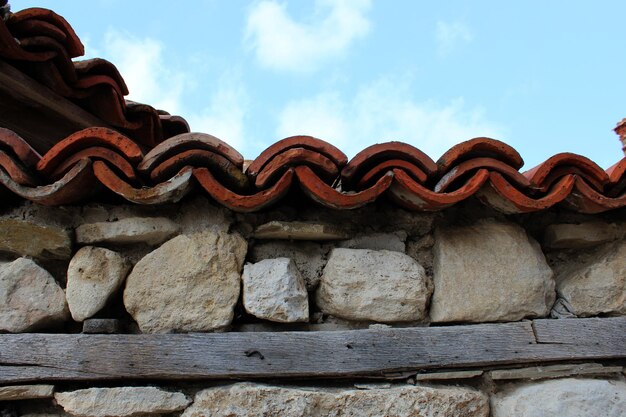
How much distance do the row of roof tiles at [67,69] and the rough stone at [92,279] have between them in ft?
3.33

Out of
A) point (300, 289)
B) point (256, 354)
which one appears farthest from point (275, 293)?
point (256, 354)

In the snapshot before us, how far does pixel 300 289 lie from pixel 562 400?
0.87m

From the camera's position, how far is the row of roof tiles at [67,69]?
2098 mm

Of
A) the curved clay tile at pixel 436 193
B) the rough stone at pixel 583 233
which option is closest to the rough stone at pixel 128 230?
the curved clay tile at pixel 436 193

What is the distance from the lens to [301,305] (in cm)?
156

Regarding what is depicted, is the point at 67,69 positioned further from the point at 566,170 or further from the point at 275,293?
the point at 566,170

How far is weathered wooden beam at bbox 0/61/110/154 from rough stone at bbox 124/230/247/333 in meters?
1.14

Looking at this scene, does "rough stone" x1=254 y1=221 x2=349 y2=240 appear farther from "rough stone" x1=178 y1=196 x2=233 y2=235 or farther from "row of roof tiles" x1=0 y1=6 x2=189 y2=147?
"row of roof tiles" x1=0 y1=6 x2=189 y2=147

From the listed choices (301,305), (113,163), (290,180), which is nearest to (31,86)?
(113,163)

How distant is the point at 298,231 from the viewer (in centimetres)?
160

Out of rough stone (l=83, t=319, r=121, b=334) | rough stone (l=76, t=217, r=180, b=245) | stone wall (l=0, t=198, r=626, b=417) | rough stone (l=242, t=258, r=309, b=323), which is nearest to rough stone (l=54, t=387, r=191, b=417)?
stone wall (l=0, t=198, r=626, b=417)

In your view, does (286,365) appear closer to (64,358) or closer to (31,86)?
(64,358)

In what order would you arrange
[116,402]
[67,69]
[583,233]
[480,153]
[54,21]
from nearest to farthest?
[116,402], [480,153], [583,233], [54,21], [67,69]

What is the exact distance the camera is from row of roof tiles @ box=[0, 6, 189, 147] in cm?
210
